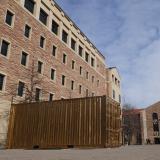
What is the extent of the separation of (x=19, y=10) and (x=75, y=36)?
12122mm

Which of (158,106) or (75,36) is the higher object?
(75,36)

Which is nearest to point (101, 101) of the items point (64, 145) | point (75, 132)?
point (75, 132)

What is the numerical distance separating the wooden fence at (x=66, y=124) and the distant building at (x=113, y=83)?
26.9m

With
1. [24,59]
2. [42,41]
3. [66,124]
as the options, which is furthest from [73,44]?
[66,124]

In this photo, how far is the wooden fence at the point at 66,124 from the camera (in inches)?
647

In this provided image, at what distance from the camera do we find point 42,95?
83.9 feet

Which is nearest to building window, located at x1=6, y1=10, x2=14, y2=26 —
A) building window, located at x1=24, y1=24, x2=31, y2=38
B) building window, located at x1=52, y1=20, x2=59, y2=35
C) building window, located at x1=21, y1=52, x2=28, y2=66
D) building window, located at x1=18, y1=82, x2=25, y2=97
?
building window, located at x1=24, y1=24, x2=31, y2=38

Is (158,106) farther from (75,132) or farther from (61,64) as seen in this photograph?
(75,132)

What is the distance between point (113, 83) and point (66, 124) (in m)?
31.3

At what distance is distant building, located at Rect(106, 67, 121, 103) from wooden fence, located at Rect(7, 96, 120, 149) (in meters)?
26.9

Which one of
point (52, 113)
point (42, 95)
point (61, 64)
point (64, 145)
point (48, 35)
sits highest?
point (48, 35)

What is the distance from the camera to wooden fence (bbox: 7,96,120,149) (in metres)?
16.4

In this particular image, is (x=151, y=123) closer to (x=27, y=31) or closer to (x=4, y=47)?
(x=27, y=31)

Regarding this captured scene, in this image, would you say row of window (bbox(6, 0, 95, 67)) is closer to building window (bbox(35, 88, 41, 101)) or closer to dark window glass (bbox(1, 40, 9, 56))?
dark window glass (bbox(1, 40, 9, 56))
